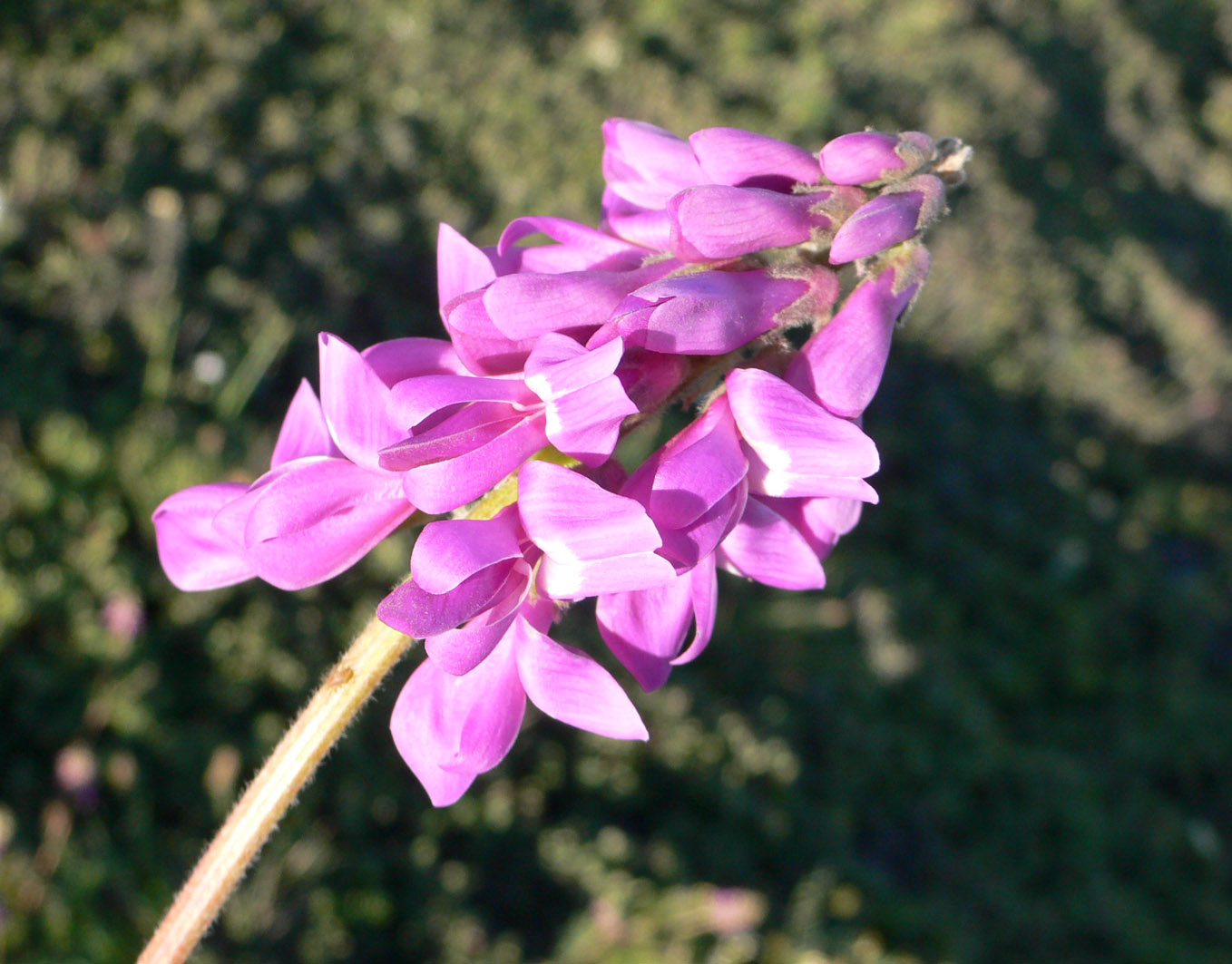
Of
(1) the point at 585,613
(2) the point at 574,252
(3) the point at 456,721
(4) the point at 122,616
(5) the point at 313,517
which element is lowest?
(1) the point at 585,613

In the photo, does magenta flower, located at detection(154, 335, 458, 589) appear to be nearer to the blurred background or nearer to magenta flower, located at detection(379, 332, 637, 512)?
magenta flower, located at detection(379, 332, 637, 512)

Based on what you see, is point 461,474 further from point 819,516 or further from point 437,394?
point 819,516

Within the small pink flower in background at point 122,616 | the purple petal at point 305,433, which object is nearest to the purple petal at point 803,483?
the purple petal at point 305,433

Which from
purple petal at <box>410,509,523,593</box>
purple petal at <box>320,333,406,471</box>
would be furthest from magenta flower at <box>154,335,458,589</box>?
purple petal at <box>410,509,523,593</box>

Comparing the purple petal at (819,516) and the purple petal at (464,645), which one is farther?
the purple petal at (819,516)

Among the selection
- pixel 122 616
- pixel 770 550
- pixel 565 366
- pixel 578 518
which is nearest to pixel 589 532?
pixel 578 518

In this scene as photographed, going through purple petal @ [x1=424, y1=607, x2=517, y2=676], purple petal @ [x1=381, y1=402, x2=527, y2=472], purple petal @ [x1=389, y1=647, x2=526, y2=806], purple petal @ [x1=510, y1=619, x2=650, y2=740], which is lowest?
purple petal @ [x1=389, y1=647, x2=526, y2=806]

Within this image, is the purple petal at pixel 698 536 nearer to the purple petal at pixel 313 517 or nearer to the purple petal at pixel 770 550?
the purple petal at pixel 770 550
